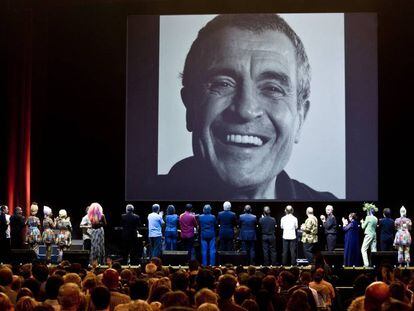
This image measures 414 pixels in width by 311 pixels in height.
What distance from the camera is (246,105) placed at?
71.9 ft

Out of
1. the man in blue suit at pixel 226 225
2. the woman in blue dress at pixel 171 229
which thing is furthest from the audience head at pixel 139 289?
the woman in blue dress at pixel 171 229

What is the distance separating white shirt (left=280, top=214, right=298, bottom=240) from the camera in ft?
66.9

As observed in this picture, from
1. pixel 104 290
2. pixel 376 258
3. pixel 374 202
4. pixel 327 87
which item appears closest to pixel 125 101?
pixel 327 87

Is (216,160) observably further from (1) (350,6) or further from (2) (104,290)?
(2) (104,290)

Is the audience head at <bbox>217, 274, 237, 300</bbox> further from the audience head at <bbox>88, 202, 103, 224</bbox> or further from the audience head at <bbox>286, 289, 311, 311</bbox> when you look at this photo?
the audience head at <bbox>88, 202, 103, 224</bbox>

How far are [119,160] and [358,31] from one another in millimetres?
7891

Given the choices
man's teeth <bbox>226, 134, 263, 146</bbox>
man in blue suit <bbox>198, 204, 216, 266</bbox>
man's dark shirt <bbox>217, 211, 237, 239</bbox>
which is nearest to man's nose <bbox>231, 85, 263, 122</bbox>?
man's teeth <bbox>226, 134, 263, 146</bbox>

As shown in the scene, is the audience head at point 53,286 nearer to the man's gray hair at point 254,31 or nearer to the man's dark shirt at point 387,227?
the man's dark shirt at point 387,227

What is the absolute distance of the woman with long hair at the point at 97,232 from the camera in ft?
60.6

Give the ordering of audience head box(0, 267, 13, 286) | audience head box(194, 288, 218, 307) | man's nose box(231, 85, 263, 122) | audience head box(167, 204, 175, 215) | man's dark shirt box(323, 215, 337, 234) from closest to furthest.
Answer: audience head box(194, 288, 218, 307)
audience head box(0, 267, 13, 286)
audience head box(167, 204, 175, 215)
man's dark shirt box(323, 215, 337, 234)
man's nose box(231, 85, 263, 122)

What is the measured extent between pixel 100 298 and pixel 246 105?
15.7 m

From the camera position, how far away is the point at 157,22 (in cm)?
2236

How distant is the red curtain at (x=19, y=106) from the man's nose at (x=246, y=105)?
605 centimetres

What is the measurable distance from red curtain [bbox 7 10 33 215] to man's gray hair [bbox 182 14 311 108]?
4706mm
